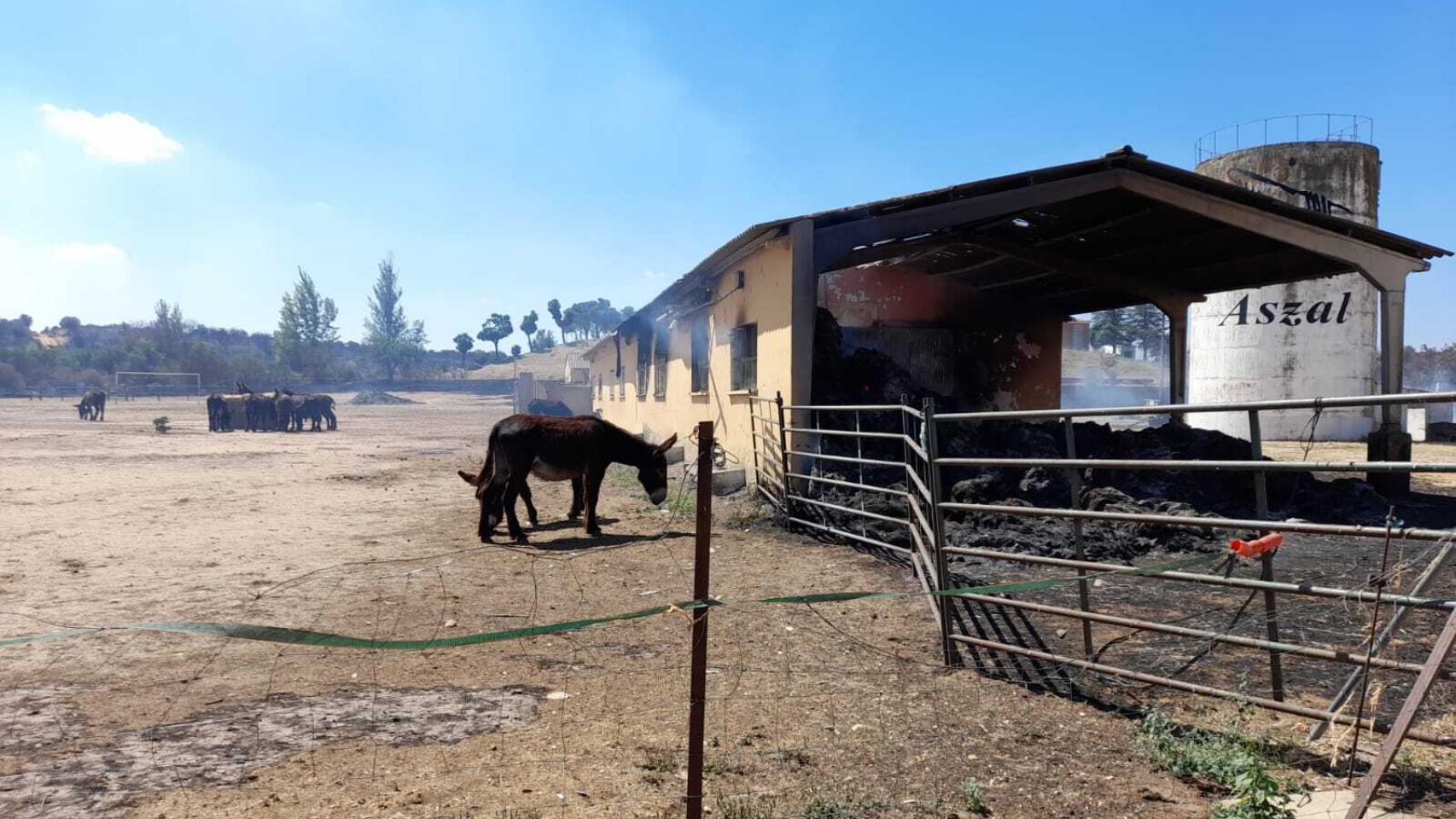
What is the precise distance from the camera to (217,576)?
7.01 metres

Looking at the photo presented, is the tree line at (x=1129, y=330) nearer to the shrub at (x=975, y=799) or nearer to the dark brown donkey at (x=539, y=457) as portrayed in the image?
the dark brown donkey at (x=539, y=457)

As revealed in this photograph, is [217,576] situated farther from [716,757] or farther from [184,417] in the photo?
[184,417]

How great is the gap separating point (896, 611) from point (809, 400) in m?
5.56

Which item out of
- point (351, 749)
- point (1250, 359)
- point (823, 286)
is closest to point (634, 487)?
point (823, 286)

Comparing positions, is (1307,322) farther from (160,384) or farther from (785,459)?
(160,384)

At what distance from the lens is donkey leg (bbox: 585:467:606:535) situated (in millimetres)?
9195

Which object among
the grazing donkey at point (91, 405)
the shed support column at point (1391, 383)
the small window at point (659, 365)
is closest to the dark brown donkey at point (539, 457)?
the small window at point (659, 365)

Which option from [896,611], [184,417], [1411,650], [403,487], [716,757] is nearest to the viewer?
[716,757]

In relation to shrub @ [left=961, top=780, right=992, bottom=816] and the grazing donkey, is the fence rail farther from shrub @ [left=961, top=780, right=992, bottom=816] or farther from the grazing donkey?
the grazing donkey

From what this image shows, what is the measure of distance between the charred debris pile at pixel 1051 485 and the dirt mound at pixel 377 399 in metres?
56.0

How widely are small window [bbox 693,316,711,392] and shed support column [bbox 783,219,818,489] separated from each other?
5.00 metres

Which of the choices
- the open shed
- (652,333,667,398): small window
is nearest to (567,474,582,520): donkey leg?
the open shed

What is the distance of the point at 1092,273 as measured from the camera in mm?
14250

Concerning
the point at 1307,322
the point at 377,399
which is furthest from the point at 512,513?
the point at 377,399
